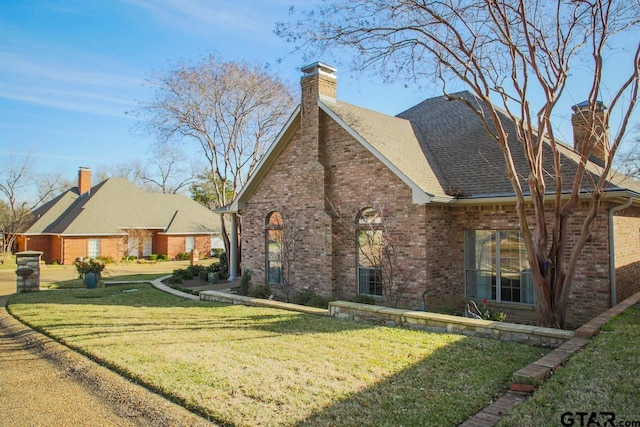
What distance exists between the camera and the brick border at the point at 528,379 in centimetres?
499

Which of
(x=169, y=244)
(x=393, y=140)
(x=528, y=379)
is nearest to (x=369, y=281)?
(x=393, y=140)

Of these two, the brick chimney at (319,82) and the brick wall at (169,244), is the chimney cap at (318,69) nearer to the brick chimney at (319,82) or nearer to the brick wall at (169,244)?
the brick chimney at (319,82)

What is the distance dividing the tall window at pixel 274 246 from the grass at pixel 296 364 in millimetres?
3945

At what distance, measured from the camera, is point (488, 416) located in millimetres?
5016

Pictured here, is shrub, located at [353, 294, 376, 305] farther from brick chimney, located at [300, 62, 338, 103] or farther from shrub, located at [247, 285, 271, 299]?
brick chimney, located at [300, 62, 338, 103]

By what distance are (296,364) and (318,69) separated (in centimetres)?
1022

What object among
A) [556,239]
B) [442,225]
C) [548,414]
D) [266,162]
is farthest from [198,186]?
[548,414]

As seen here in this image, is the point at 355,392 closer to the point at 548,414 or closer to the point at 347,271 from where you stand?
the point at 548,414

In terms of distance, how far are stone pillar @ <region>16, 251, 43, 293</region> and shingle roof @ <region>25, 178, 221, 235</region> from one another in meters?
15.3

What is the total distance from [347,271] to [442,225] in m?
3.09

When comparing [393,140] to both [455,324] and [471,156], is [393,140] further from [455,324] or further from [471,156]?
[455,324]

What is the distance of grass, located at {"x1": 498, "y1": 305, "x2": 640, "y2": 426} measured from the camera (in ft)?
15.6

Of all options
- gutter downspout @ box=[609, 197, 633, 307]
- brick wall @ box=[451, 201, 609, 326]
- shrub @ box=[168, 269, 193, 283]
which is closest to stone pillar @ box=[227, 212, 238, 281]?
shrub @ box=[168, 269, 193, 283]

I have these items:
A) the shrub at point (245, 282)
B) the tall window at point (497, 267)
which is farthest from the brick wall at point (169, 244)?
the tall window at point (497, 267)
